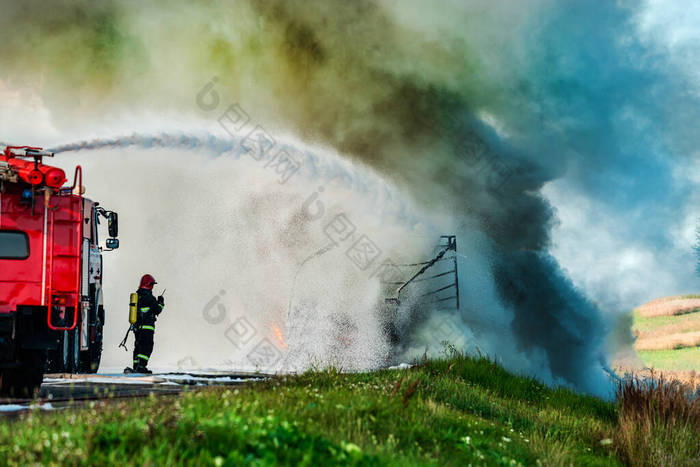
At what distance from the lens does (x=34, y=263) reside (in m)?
11.9

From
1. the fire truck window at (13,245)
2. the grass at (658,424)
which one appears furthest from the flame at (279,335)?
the grass at (658,424)

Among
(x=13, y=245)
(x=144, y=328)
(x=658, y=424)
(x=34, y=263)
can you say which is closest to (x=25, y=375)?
(x=34, y=263)

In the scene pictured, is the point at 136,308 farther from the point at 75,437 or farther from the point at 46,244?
the point at 75,437

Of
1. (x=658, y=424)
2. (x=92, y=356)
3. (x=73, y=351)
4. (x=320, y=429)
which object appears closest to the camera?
(x=320, y=429)

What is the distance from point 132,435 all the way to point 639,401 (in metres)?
8.61

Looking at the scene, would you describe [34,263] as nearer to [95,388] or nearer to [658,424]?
[95,388]

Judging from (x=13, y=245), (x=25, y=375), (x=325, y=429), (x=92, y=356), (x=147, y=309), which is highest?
(x=13, y=245)

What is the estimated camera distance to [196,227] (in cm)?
2909

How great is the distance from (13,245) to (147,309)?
5.70 meters

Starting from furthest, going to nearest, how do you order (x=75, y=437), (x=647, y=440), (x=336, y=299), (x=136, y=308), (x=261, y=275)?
(x=261, y=275) < (x=336, y=299) < (x=136, y=308) < (x=647, y=440) < (x=75, y=437)

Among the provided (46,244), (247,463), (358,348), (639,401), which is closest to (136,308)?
(46,244)

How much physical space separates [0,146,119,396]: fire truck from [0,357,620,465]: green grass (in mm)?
3617

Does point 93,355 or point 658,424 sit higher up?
point 93,355

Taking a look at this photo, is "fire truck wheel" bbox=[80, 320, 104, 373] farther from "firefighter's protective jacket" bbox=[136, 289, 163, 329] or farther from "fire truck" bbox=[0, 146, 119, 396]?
"fire truck" bbox=[0, 146, 119, 396]
